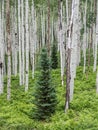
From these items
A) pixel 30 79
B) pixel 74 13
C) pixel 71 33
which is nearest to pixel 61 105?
pixel 71 33

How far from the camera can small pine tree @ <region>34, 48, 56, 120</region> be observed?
10969mm

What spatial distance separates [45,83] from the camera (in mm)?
11219

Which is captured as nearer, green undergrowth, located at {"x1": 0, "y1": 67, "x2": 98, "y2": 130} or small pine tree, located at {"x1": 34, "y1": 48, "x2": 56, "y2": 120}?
green undergrowth, located at {"x1": 0, "y1": 67, "x2": 98, "y2": 130}

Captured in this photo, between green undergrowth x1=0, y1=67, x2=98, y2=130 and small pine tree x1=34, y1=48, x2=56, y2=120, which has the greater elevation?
small pine tree x1=34, y1=48, x2=56, y2=120

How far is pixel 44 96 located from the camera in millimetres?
11086

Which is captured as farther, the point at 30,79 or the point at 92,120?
the point at 30,79

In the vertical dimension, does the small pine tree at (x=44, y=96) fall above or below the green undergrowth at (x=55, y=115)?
above

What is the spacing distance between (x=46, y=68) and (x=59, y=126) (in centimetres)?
268

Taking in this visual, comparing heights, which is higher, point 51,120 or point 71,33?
point 71,33

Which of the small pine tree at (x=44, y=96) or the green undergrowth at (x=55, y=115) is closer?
the green undergrowth at (x=55, y=115)

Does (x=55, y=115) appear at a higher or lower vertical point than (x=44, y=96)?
lower

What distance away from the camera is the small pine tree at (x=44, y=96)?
10969 mm

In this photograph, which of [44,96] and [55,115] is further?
[44,96]

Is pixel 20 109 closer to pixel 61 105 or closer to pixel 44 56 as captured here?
pixel 61 105
